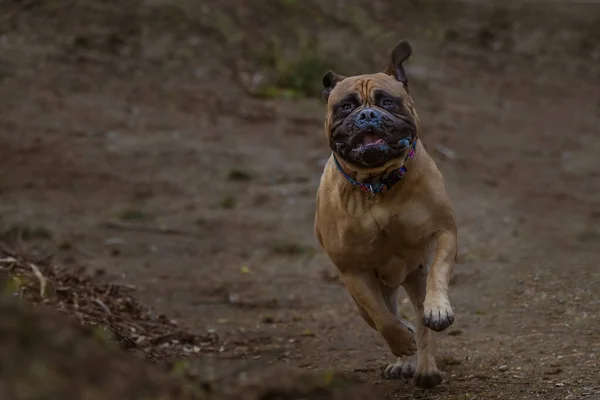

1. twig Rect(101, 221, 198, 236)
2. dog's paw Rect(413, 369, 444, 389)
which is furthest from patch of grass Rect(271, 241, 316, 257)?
dog's paw Rect(413, 369, 444, 389)

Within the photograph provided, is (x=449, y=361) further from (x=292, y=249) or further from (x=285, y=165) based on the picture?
(x=285, y=165)

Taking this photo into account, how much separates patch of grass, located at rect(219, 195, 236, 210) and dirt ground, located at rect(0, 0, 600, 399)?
0.05 m

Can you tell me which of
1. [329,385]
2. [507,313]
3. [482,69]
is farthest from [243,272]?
[482,69]

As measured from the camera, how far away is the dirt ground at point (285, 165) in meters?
7.50

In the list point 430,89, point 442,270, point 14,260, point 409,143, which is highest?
point 409,143

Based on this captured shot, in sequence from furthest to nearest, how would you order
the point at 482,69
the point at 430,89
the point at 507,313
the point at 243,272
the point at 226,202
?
the point at 482,69
the point at 430,89
the point at 226,202
the point at 243,272
the point at 507,313

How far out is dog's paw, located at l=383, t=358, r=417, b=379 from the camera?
6633mm

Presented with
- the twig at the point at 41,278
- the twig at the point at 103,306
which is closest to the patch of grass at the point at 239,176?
the twig at the point at 103,306

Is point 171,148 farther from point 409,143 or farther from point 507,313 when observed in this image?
point 409,143

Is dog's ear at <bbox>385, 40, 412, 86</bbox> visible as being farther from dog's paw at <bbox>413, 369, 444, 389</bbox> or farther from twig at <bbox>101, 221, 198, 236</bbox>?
twig at <bbox>101, 221, 198, 236</bbox>

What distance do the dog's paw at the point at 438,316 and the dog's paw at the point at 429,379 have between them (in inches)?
31.0

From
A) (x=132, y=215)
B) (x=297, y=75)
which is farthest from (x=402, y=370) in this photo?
(x=297, y=75)

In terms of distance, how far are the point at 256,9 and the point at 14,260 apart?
33.4ft

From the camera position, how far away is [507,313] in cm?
786
